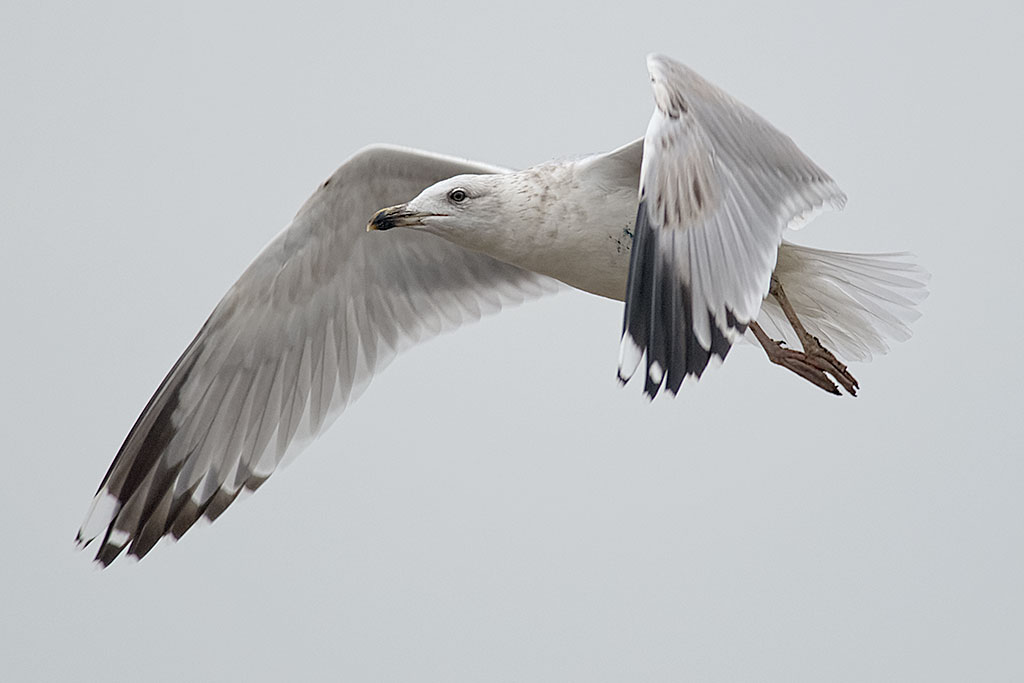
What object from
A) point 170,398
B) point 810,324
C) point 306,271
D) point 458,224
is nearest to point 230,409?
point 170,398

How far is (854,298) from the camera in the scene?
3.58 m

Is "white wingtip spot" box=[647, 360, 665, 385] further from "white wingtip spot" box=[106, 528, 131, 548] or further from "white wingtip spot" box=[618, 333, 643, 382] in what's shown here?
"white wingtip spot" box=[106, 528, 131, 548]

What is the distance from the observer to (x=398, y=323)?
406cm

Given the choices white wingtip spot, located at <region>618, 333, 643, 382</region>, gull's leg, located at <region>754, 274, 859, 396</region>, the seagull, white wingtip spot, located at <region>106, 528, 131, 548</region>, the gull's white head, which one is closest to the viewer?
white wingtip spot, located at <region>618, 333, 643, 382</region>

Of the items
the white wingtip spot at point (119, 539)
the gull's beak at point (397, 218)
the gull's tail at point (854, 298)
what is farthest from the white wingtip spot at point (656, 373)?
the white wingtip spot at point (119, 539)

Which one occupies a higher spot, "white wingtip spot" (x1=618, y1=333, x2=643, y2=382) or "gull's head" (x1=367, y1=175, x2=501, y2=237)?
"gull's head" (x1=367, y1=175, x2=501, y2=237)

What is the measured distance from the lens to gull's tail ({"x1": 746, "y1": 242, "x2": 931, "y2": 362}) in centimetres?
354

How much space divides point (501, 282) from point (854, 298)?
2.99 feet

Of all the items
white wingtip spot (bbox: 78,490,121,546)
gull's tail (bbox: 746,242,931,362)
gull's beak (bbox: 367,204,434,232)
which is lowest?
white wingtip spot (bbox: 78,490,121,546)

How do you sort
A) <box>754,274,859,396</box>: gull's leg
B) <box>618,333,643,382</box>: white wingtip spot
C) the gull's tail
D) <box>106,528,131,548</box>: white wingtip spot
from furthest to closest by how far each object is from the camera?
<box>106,528,131,548</box>: white wingtip spot
the gull's tail
<box>754,274,859,396</box>: gull's leg
<box>618,333,643,382</box>: white wingtip spot

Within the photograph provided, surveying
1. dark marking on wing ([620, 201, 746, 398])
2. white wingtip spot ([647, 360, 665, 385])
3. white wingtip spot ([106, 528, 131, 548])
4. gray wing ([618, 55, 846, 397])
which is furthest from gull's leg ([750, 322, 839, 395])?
white wingtip spot ([106, 528, 131, 548])

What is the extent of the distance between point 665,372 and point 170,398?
1.84 meters

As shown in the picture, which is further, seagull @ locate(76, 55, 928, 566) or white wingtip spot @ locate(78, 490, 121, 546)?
white wingtip spot @ locate(78, 490, 121, 546)

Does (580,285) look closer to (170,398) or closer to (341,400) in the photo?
(341,400)
